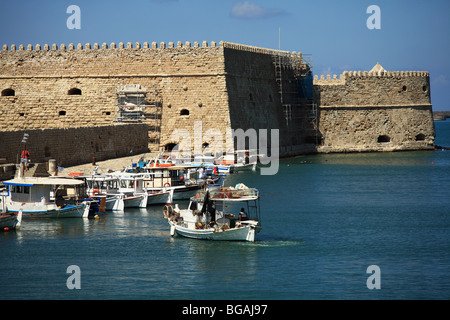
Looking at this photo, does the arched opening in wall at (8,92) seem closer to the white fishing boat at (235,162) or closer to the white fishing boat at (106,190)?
the white fishing boat at (235,162)

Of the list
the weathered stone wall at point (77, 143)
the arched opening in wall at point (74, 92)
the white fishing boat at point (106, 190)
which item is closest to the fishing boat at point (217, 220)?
the white fishing boat at point (106, 190)

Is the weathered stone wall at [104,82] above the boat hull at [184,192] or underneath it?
above

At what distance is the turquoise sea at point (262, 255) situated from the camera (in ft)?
51.1

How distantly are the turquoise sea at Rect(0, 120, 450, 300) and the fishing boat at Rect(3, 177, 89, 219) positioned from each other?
0.32 metres

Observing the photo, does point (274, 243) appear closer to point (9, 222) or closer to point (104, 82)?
point (9, 222)

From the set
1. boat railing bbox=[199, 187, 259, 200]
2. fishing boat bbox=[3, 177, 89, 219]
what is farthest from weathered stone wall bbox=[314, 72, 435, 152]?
boat railing bbox=[199, 187, 259, 200]

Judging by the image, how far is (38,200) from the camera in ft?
72.7

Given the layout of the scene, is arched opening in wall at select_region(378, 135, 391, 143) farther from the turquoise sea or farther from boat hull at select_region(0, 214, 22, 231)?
boat hull at select_region(0, 214, 22, 231)

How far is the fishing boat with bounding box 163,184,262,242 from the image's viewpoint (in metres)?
19.3

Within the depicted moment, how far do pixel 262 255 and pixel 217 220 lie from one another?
2030 mm

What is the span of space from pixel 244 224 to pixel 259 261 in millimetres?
1898

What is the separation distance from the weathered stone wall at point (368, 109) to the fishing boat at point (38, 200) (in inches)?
883

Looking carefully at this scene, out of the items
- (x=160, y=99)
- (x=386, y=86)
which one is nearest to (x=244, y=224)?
(x=160, y=99)
